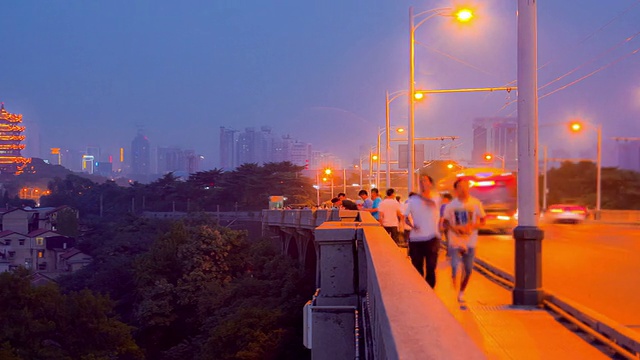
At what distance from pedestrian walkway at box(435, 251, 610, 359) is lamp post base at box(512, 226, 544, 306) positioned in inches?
8.8

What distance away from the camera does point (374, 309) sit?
5.63 m

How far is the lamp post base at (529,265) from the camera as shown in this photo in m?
9.90

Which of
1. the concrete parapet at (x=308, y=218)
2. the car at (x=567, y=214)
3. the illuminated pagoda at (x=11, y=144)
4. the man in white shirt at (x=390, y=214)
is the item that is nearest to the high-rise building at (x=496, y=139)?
the car at (x=567, y=214)

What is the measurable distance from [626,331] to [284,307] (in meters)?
27.0

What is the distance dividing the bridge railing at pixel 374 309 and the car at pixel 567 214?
28.7 meters

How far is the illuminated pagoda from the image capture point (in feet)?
590

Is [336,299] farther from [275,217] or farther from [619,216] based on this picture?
[275,217]

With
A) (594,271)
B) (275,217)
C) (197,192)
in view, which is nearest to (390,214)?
(594,271)

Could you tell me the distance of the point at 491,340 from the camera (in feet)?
25.9

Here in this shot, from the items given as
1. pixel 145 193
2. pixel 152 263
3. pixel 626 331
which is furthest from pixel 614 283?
pixel 145 193

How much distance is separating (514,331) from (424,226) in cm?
246

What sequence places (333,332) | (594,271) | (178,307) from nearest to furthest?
(333,332) → (594,271) → (178,307)

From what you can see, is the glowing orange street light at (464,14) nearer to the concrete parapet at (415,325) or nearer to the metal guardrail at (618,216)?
the concrete parapet at (415,325)

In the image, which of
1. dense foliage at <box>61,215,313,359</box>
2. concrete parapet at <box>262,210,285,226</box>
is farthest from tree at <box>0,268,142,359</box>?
concrete parapet at <box>262,210,285,226</box>
